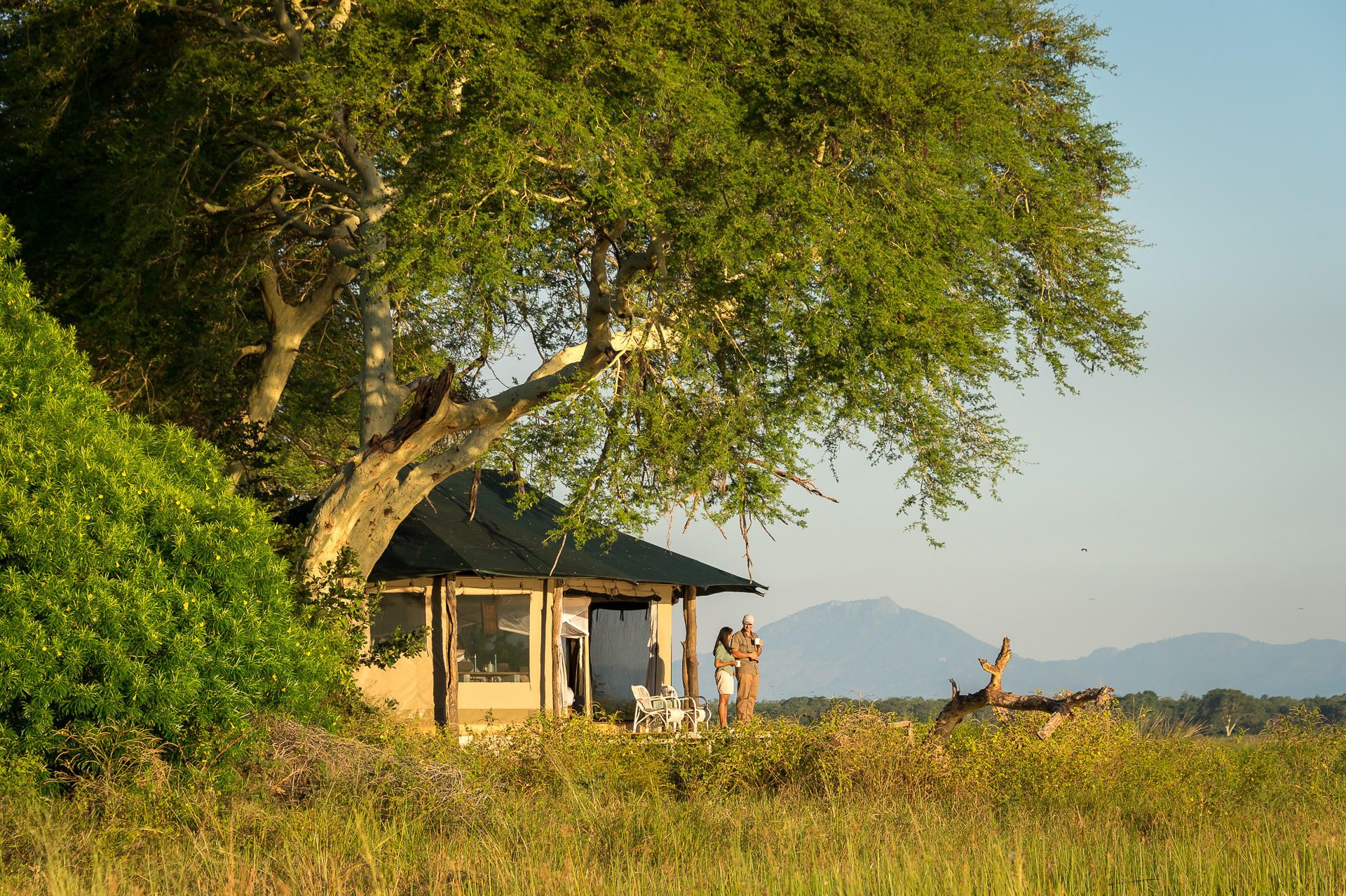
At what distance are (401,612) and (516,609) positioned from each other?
1884mm

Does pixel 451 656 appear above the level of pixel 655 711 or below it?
above

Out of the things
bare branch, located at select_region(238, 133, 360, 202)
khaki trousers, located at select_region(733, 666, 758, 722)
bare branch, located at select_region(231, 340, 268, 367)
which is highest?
bare branch, located at select_region(238, 133, 360, 202)

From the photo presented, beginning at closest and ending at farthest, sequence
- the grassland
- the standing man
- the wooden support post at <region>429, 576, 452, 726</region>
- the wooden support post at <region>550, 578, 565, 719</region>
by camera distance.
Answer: the grassland < the standing man < the wooden support post at <region>429, 576, 452, 726</region> < the wooden support post at <region>550, 578, 565, 719</region>

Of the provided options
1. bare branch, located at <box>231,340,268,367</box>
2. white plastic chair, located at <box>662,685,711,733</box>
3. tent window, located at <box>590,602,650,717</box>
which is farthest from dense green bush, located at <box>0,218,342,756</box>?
tent window, located at <box>590,602,650,717</box>

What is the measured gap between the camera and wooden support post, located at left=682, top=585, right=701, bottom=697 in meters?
20.9

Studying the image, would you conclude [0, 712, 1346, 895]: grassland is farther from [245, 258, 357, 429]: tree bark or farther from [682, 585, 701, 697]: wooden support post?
[682, 585, 701, 697]: wooden support post

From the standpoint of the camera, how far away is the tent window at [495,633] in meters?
20.3

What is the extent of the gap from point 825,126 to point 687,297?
226 cm

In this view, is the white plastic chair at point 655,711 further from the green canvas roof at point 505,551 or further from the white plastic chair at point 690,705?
the green canvas roof at point 505,551

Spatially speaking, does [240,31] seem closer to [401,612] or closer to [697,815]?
[401,612]

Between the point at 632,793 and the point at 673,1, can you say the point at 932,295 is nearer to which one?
the point at 673,1

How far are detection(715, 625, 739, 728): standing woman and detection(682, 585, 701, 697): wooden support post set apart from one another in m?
2.33

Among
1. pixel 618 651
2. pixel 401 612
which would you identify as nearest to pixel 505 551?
pixel 401 612

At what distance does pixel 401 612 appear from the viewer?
774 inches
